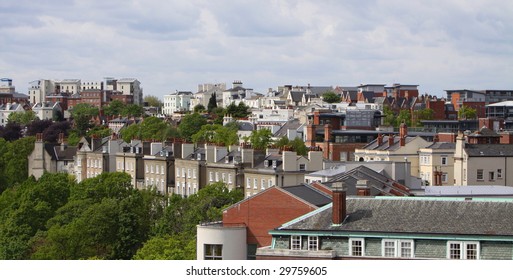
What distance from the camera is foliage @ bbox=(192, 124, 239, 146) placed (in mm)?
147875

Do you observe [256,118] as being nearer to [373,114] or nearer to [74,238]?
[373,114]

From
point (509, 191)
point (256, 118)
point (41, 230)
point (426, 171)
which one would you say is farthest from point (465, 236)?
point (256, 118)

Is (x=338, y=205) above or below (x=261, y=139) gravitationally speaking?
below

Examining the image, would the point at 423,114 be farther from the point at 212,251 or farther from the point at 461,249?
the point at 461,249

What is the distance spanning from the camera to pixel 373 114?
145875mm

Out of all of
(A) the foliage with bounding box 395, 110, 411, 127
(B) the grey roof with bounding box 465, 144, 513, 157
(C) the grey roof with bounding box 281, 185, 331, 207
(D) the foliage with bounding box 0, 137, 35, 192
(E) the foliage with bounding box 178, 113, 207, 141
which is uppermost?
(A) the foliage with bounding box 395, 110, 411, 127

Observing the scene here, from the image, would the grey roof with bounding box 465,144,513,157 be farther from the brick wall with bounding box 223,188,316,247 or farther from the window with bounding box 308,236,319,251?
the window with bounding box 308,236,319,251

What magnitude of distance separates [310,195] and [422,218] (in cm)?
1490

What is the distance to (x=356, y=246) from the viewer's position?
42.5 m

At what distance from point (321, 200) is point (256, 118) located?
13673 cm

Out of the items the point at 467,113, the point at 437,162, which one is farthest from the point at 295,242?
the point at 467,113

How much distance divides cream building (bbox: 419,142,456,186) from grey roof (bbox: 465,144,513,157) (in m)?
2.95

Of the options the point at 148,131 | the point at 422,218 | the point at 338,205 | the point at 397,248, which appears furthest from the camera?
the point at 148,131

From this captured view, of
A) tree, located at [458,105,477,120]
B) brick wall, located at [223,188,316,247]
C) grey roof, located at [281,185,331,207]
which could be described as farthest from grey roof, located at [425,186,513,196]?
tree, located at [458,105,477,120]
